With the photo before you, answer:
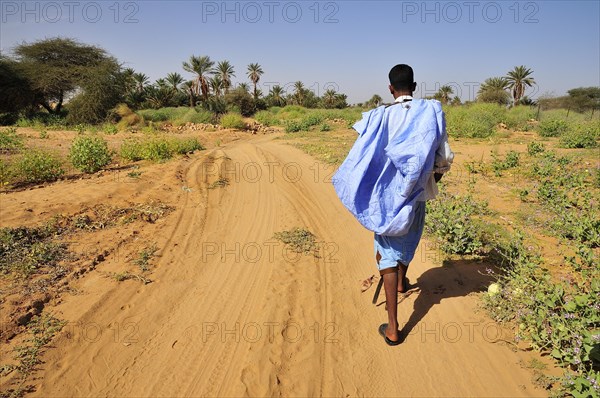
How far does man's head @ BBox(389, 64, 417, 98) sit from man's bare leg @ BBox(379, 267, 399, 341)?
1188mm

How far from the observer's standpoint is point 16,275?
323 cm

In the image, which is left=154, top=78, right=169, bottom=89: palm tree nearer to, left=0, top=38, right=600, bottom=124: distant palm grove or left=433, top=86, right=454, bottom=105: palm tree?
left=0, top=38, right=600, bottom=124: distant palm grove

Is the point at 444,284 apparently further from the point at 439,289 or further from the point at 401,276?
the point at 401,276

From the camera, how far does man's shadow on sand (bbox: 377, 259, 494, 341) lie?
2888 millimetres

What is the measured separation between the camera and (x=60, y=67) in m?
23.2

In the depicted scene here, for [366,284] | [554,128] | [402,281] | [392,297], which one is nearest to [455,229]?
[402,281]

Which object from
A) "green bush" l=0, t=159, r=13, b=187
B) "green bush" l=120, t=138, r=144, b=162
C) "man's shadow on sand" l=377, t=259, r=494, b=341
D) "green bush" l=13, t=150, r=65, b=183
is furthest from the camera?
"green bush" l=120, t=138, r=144, b=162

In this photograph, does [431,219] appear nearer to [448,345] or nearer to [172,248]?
[448,345]

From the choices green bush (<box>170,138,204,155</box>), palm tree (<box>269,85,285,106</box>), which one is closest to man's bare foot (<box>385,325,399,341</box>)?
green bush (<box>170,138,204,155</box>)

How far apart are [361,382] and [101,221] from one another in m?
3.93

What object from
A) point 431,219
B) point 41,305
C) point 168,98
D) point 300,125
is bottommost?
point 41,305

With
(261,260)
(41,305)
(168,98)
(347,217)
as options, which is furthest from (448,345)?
(168,98)

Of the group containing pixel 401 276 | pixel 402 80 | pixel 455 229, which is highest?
pixel 402 80

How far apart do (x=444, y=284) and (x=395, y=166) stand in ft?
5.06
